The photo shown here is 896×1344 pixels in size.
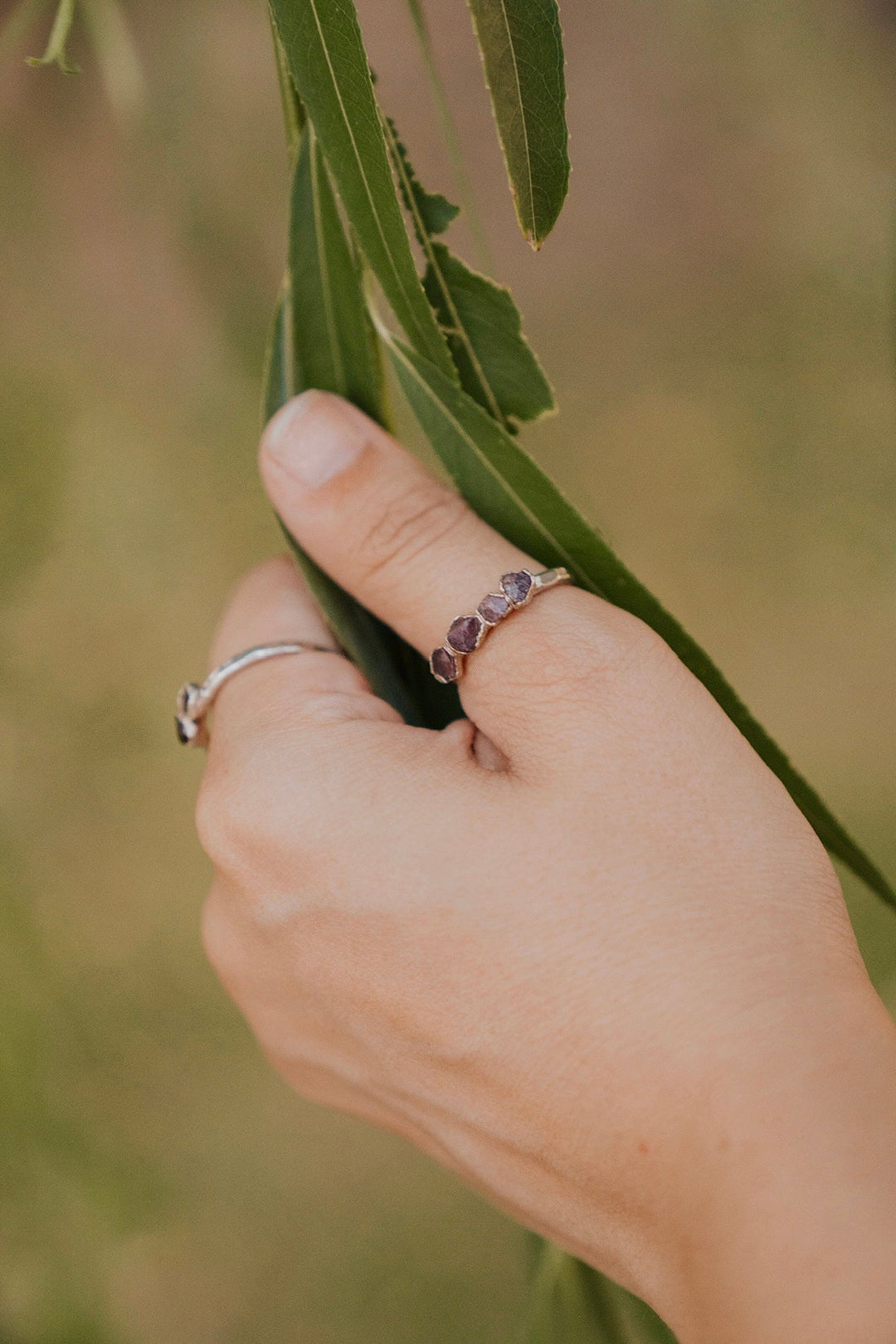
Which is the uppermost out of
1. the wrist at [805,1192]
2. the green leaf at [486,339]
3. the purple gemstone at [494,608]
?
the green leaf at [486,339]

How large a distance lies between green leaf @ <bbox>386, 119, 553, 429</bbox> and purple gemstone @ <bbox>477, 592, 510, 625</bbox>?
0.12 meters

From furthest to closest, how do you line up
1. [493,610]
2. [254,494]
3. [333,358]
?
[254,494] < [333,358] < [493,610]

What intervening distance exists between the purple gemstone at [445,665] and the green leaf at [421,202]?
0.65 feet

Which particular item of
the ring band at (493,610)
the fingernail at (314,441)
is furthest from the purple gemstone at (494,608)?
the fingernail at (314,441)

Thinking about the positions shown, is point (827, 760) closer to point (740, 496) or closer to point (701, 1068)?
point (740, 496)

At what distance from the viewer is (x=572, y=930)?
0.38 metres

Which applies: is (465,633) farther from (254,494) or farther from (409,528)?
(254,494)

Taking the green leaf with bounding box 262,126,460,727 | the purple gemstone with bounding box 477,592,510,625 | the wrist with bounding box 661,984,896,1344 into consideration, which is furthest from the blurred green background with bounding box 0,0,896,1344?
the wrist with bounding box 661,984,896,1344

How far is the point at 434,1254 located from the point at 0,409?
1.07m

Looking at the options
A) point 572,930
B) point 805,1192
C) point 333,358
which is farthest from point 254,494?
point 805,1192

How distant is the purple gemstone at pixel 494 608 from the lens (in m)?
0.43

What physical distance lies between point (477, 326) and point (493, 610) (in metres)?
0.15

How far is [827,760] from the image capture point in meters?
1.11

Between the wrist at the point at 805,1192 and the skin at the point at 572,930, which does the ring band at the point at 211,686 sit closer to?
the skin at the point at 572,930
